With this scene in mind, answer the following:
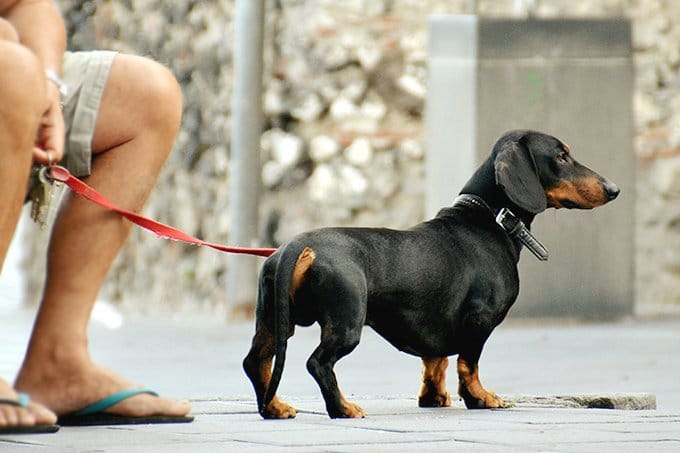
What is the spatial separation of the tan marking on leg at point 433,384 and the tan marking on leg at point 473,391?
62mm

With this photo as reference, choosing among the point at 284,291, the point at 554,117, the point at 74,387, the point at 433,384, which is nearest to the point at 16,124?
the point at 74,387

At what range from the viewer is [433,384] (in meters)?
4.25

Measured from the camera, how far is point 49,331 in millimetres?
3545

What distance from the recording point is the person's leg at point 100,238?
11.6 ft

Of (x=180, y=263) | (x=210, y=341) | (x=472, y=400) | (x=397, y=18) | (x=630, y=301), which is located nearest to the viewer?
(x=472, y=400)

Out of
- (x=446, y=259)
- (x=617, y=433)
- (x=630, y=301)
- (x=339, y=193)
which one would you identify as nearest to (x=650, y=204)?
(x=630, y=301)

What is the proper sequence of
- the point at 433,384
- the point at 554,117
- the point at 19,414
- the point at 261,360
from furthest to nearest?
the point at 554,117, the point at 433,384, the point at 261,360, the point at 19,414

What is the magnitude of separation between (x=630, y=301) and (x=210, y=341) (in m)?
2.63

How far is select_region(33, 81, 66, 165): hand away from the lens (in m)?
3.28

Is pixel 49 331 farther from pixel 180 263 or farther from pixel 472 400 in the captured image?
pixel 180 263

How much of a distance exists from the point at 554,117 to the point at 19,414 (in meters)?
6.40

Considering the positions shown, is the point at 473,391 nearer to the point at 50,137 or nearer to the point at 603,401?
the point at 603,401

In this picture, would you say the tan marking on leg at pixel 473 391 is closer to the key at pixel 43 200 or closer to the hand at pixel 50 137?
the key at pixel 43 200

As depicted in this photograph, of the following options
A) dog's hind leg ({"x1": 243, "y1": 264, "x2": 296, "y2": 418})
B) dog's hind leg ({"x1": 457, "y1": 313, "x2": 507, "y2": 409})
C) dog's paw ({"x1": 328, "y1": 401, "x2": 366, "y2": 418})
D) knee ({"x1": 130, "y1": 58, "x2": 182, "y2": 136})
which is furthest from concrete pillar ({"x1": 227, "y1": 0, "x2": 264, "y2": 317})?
knee ({"x1": 130, "y1": 58, "x2": 182, "y2": 136})
